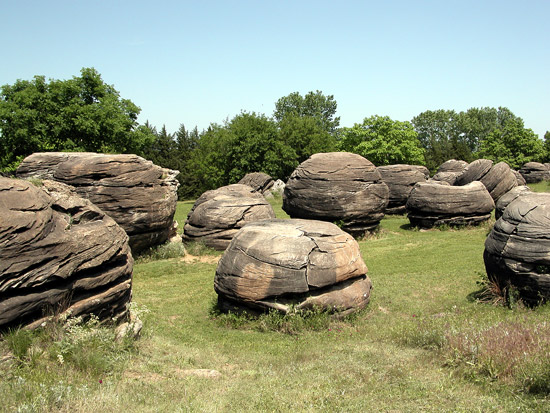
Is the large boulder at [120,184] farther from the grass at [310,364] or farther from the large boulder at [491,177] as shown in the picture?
the large boulder at [491,177]

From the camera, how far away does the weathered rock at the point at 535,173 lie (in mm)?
43862

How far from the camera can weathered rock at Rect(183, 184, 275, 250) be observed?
16359mm

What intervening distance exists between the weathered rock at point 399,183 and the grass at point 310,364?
15.4 metres

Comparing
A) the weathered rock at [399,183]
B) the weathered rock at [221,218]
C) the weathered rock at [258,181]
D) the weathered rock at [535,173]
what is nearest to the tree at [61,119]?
the weathered rock at [258,181]

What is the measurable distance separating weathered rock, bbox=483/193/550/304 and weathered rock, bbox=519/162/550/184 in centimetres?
3918

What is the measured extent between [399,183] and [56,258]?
22118 mm

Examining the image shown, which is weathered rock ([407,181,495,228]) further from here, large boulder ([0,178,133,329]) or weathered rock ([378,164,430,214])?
large boulder ([0,178,133,329])

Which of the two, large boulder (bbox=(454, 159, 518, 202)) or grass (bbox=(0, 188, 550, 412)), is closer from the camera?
grass (bbox=(0, 188, 550, 412))

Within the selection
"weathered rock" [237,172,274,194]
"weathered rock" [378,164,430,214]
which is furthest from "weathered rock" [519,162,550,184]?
"weathered rock" [237,172,274,194]

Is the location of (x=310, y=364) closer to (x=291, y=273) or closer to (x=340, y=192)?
(x=291, y=273)

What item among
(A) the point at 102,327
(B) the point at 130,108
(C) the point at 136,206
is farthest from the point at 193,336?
(B) the point at 130,108

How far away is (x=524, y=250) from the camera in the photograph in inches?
356

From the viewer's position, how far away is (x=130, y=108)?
35.9 metres

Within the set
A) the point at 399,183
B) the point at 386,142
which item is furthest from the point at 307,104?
the point at 399,183
